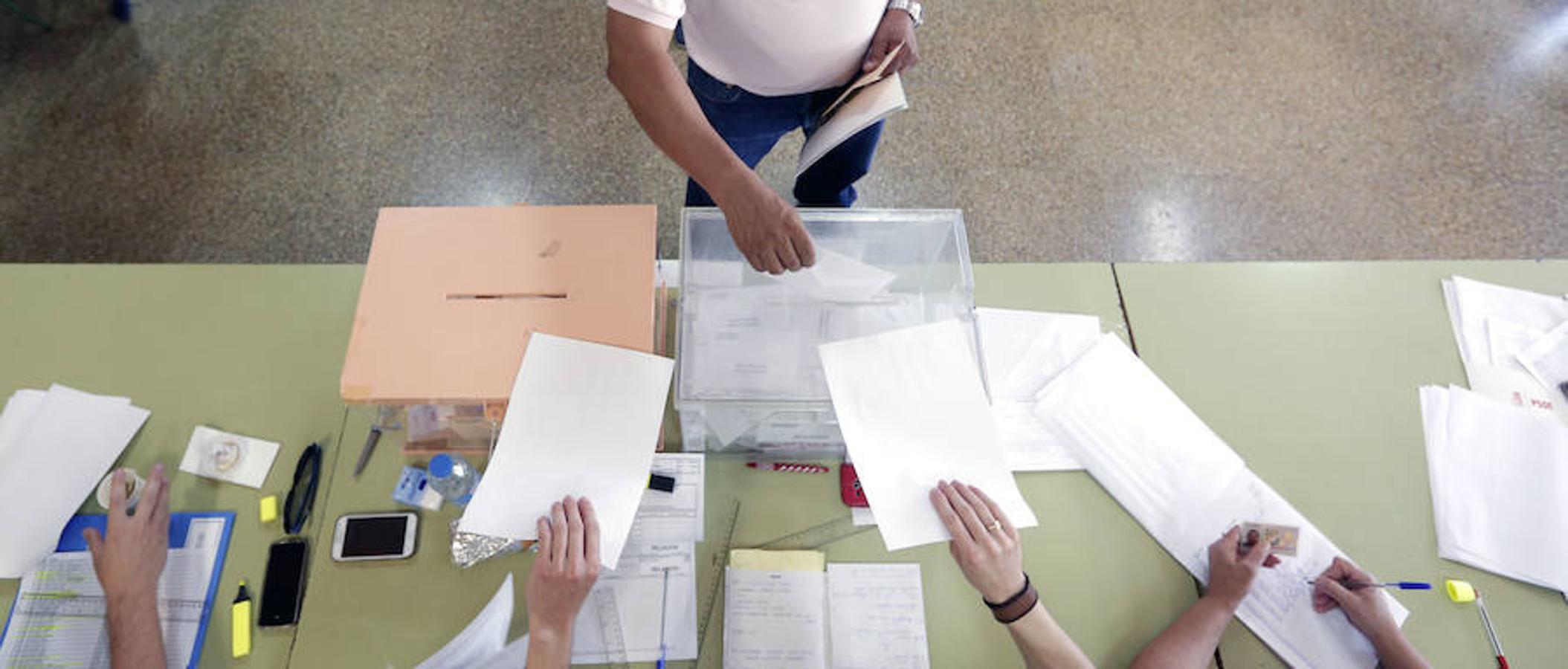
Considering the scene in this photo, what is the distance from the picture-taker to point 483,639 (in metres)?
0.94

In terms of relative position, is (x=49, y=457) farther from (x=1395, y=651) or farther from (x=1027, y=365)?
(x=1395, y=651)

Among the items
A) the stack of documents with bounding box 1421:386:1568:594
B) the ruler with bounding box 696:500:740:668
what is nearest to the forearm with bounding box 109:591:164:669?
the ruler with bounding box 696:500:740:668

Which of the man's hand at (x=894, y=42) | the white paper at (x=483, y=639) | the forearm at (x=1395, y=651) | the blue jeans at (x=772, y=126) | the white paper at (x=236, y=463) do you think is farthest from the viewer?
the blue jeans at (x=772, y=126)

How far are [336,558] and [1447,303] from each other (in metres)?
1.86

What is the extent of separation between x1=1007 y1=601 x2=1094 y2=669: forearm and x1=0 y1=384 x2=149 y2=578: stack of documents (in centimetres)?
130

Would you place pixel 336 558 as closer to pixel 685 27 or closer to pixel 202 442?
pixel 202 442

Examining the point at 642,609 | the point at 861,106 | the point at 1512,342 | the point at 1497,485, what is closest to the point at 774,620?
the point at 642,609

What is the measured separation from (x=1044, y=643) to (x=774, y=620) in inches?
13.9

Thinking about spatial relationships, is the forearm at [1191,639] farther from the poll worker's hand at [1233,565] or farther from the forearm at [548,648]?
the forearm at [548,648]

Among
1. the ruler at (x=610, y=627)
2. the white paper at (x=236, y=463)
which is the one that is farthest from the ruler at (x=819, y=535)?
the white paper at (x=236, y=463)

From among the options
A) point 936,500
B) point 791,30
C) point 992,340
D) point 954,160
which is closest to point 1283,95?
point 954,160

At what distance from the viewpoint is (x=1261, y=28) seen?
258 cm

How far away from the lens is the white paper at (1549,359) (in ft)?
4.10

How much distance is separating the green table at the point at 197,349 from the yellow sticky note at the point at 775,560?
23.5 inches
